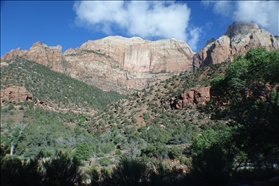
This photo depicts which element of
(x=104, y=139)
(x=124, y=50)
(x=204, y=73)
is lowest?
(x=104, y=139)

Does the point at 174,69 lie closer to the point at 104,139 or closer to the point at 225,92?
the point at 104,139

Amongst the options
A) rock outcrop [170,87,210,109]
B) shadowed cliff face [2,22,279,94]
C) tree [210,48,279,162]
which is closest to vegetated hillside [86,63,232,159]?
rock outcrop [170,87,210,109]

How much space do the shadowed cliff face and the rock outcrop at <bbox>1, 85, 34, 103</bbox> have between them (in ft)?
165

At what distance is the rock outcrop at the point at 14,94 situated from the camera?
107 ft

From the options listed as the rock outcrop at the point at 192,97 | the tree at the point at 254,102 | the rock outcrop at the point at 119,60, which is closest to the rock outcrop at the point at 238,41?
the rock outcrop at the point at 119,60

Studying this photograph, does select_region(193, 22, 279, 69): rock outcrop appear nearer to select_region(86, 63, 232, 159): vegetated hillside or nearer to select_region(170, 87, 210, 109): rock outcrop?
select_region(86, 63, 232, 159): vegetated hillside

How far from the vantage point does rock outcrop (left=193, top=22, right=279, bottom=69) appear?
89312mm

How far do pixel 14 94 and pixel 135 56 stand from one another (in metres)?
113

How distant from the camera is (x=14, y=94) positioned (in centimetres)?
3481

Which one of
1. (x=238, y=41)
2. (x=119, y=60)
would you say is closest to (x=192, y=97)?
(x=238, y=41)

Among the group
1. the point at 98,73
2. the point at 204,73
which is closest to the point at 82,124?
the point at 204,73

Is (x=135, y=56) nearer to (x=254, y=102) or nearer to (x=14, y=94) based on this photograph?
(x=14, y=94)

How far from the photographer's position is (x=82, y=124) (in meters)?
41.8

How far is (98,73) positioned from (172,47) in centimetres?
6241
